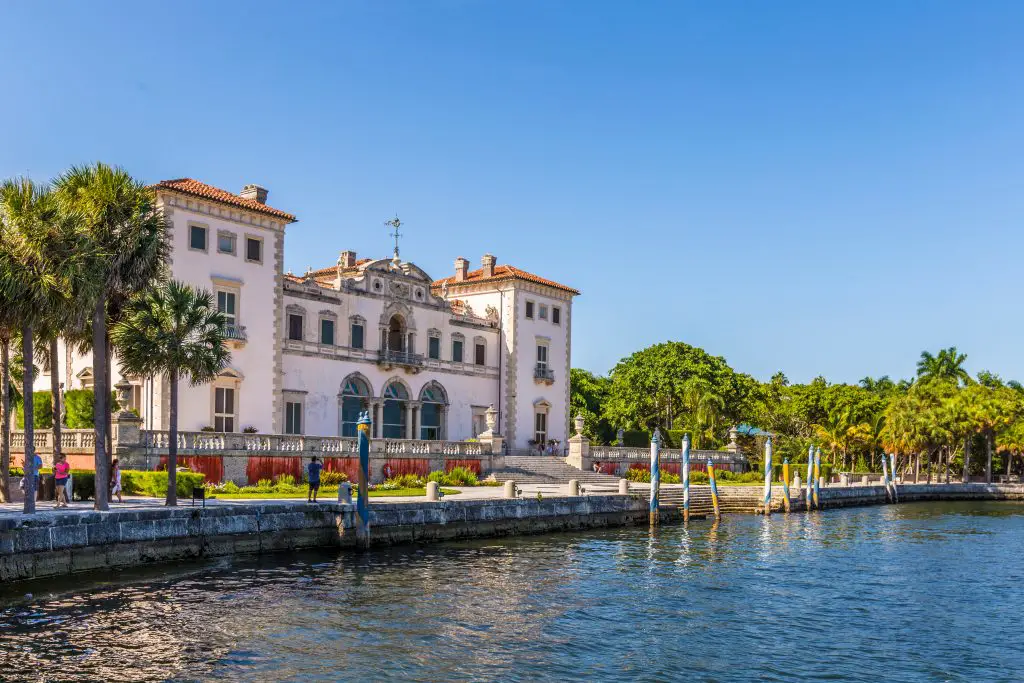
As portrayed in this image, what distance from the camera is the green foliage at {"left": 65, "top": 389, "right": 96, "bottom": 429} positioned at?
41875 mm

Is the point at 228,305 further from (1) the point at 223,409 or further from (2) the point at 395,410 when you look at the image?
(2) the point at 395,410

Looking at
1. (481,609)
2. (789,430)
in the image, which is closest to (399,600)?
(481,609)

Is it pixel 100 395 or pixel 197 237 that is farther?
pixel 197 237

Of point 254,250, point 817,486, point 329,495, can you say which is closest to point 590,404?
point 817,486

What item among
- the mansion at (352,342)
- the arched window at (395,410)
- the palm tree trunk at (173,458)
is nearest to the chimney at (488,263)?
the mansion at (352,342)

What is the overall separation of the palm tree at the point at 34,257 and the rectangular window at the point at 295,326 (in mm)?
23710

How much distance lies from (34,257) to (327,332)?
2647cm

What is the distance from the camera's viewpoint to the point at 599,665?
59.6ft

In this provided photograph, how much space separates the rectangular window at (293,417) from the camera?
5015cm

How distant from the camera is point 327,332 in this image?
172 feet

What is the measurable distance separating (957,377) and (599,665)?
274 ft

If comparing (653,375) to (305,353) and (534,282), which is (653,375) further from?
(305,353)

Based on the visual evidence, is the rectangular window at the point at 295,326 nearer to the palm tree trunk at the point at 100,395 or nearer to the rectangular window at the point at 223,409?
the rectangular window at the point at 223,409

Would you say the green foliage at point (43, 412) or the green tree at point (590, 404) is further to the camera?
the green tree at point (590, 404)
